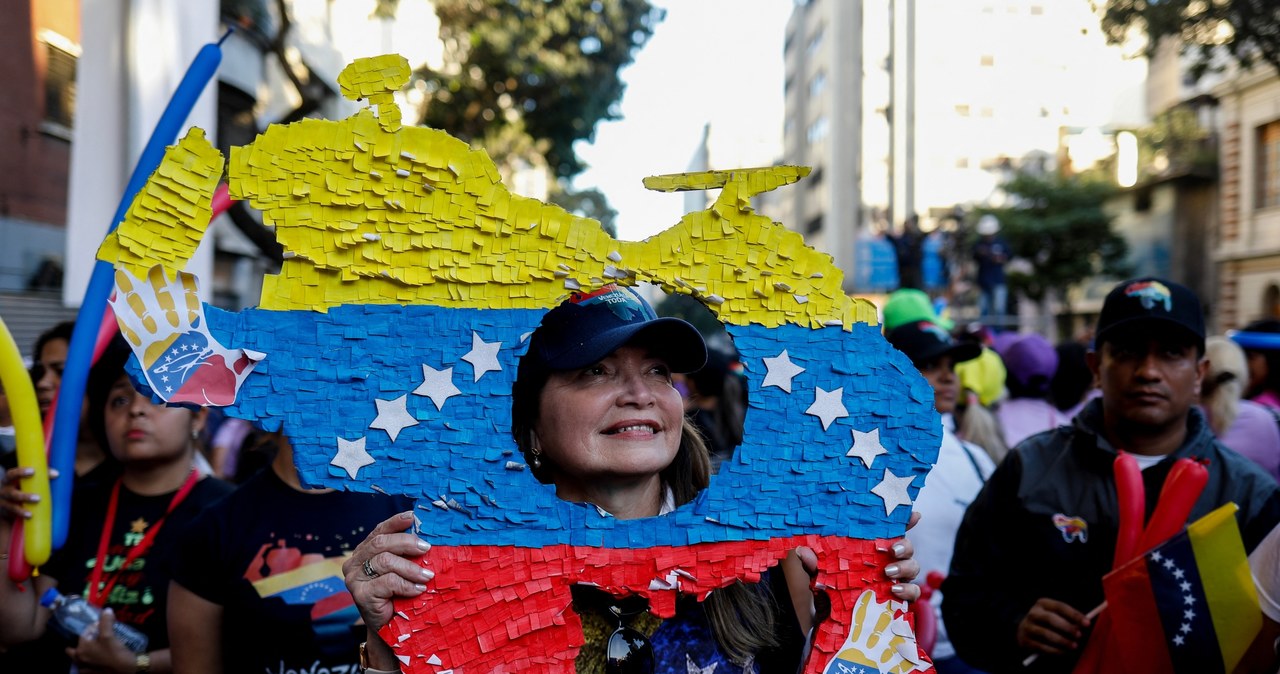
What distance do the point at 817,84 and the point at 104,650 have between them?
43033mm

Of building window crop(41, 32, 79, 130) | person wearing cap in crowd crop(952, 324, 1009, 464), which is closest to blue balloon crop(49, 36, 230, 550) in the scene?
person wearing cap in crowd crop(952, 324, 1009, 464)

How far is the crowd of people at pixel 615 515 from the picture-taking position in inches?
72.8

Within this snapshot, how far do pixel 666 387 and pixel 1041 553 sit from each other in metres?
1.28

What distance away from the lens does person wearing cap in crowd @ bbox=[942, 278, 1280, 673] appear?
8.39ft

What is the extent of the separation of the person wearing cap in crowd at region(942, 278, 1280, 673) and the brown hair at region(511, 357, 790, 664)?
91 cm

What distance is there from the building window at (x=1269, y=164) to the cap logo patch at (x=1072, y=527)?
19.0 meters

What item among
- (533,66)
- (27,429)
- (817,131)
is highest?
(817,131)

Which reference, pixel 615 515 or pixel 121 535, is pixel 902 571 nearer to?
pixel 615 515

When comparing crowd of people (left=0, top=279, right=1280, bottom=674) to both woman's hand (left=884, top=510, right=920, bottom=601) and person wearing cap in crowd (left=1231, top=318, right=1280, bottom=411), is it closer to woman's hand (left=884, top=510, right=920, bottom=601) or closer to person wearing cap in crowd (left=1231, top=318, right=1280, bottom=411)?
woman's hand (left=884, top=510, right=920, bottom=601)

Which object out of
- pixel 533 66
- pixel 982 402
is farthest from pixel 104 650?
pixel 533 66

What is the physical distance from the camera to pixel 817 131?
A: 43.2 m

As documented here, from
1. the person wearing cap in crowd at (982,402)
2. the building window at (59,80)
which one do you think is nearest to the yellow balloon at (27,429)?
the person wearing cap in crowd at (982,402)

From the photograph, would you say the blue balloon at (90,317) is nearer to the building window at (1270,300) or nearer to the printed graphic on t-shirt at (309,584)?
the printed graphic on t-shirt at (309,584)

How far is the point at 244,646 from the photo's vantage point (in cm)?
232
